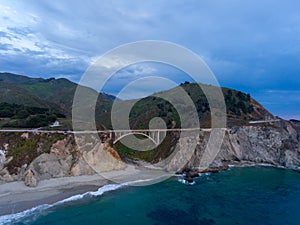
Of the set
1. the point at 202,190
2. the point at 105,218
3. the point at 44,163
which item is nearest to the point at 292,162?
the point at 202,190

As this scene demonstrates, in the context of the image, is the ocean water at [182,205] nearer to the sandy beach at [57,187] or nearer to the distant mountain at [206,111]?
the sandy beach at [57,187]

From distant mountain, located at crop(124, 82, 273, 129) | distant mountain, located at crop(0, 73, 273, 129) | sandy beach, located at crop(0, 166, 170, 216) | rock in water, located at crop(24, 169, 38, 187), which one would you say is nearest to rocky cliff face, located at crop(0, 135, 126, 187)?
rock in water, located at crop(24, 169, 38, 187)

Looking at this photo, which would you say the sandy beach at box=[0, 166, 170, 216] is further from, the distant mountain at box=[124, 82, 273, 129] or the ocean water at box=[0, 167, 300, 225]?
the distant mountain at box=[124, 82, 273, 129]

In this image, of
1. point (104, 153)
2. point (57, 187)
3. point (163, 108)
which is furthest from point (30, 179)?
point (163, 108)

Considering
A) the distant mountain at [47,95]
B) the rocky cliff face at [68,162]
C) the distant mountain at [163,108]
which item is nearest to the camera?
the rocky cliff face at [68,162]

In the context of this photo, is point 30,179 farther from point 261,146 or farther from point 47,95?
point 47,95

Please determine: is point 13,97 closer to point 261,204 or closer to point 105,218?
point 105,218

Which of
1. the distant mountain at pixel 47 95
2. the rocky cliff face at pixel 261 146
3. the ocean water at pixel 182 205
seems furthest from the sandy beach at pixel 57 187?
the rocky cliff face at pixel 261 146
